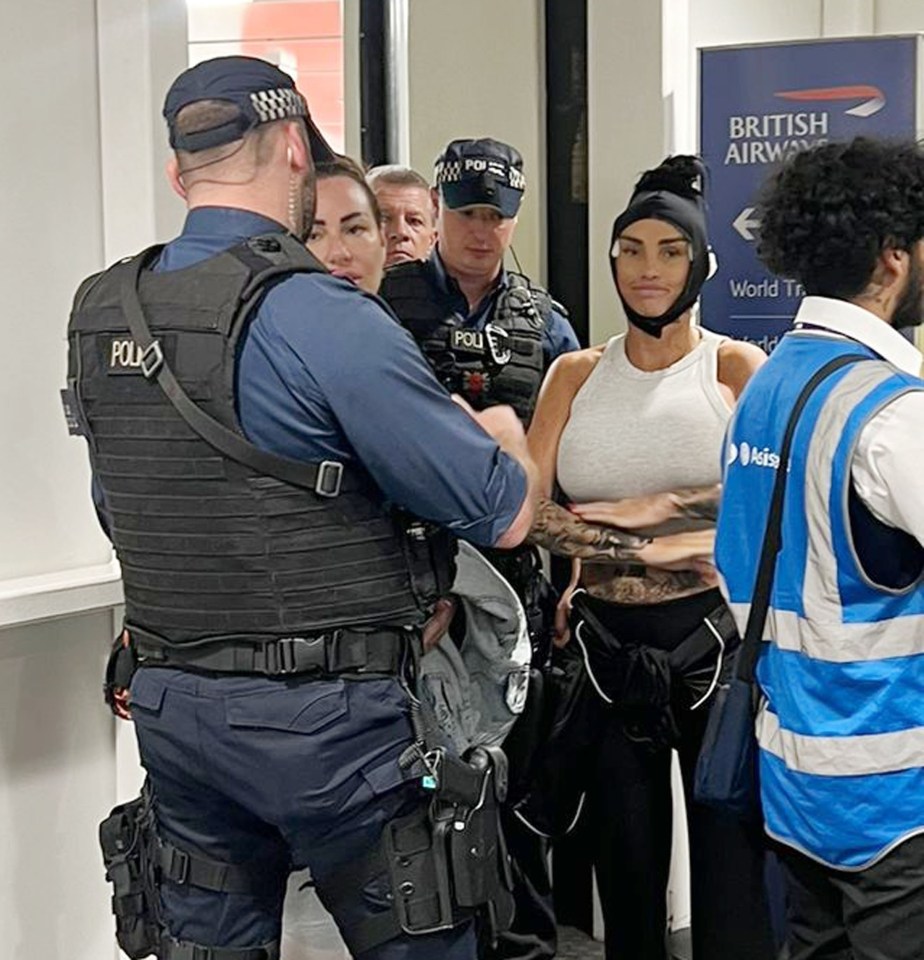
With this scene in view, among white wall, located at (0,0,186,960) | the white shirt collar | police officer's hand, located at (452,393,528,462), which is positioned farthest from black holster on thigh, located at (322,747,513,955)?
white wall, located at (0,0,186,960)

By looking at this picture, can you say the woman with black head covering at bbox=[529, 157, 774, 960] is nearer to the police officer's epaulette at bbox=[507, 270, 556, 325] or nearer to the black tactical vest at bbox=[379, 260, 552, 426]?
the black tactical vest at bbox=[379, 260, 552, 426]

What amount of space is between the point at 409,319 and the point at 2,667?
3.40ft

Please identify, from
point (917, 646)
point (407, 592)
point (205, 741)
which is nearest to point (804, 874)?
point (917, 646)

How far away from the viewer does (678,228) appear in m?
2.95

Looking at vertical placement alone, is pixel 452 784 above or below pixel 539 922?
above

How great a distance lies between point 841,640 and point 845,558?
0.11m

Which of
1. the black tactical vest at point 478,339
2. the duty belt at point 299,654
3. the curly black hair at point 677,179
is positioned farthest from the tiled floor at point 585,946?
the duty belt at point 299,654

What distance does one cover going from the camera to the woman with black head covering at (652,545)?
289 centimetres

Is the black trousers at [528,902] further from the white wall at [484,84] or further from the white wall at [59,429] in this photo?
the white wall at [484,84]

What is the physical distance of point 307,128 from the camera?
2.11 metres

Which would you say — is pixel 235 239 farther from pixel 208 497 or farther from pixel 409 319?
pixel 409 319

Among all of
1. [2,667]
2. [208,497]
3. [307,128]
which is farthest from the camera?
[2,667]

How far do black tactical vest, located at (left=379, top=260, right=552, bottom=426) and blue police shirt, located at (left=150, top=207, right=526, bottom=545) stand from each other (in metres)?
1.19

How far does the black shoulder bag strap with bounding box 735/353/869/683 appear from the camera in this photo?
6.75 ft
